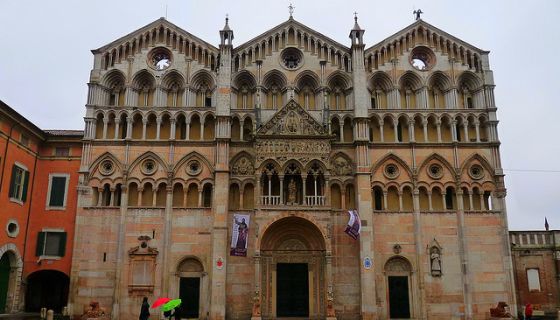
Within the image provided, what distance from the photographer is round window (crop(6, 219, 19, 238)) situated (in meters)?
33.6

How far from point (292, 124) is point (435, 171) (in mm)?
11201

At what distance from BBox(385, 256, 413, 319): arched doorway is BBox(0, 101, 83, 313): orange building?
23074 mm

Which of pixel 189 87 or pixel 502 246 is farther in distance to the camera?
pixel 189 87

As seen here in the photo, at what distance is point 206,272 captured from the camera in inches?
1328

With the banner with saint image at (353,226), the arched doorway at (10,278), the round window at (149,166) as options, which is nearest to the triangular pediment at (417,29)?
the banner with saint image at (353,226)

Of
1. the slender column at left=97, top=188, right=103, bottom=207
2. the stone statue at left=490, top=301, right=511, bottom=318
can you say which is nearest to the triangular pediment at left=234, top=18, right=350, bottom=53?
the slender column at left=97, top=188, right=103, bottom=207

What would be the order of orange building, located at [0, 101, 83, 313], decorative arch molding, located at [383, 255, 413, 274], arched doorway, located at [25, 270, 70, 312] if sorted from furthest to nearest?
1. arched doorway, located at [25, 270, 70, 312]
2. decorative arch molding, located at [383, 255, 413, 274]
3. orange building, located at [0, 101, 83, 313]

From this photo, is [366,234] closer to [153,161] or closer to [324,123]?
[324,123]

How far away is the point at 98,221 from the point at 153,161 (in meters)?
5.69

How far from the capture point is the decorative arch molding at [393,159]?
35.8m

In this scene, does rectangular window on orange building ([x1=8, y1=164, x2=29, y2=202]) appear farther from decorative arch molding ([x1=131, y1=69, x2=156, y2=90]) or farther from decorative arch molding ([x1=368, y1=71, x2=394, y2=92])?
decorative arch molding ([x1=368, y1=71, x2=394, y2=92])

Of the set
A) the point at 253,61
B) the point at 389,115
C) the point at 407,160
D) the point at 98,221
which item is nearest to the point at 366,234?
the point at 407,160

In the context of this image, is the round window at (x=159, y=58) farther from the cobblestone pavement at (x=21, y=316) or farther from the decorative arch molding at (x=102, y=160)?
the cobblestone pavement at (x=21, y=316)

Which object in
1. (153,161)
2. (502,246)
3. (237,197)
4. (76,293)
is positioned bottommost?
(76,293)
